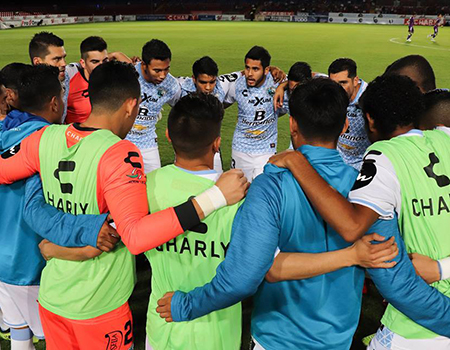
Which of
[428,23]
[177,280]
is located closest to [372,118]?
[177,280]

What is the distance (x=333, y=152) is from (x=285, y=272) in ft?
2.21

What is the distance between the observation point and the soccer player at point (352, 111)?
5.18m

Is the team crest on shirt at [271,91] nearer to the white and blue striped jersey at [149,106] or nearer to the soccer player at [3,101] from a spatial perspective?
the white and blue striped jersey at [149,106]

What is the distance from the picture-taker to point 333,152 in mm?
2014

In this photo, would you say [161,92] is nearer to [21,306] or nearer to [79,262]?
[21,306]

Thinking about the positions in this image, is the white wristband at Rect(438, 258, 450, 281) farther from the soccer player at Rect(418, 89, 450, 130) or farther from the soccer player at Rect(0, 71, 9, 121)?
the soccer player at Rect(0, 71, 9, 121)

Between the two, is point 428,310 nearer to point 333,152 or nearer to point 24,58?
point 333,152

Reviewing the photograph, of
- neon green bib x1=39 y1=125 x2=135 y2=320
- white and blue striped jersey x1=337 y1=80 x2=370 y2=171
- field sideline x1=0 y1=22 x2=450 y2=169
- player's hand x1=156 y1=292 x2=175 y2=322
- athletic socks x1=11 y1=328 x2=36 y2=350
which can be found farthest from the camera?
field sideline x1=0 y1=22 x2=450 y2=169

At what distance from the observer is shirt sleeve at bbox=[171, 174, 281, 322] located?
1806mm

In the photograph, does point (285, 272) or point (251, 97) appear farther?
point (251, 97)

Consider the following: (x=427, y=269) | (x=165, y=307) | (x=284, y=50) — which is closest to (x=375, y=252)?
(x=427, y=269)

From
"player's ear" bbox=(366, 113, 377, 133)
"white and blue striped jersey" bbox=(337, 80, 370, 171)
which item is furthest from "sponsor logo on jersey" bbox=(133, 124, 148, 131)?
"player's ear" bbox=(366, 113, 377, 133)

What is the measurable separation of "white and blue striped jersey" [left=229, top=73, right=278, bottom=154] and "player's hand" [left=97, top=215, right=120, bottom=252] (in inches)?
162

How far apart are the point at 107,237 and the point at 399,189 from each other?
1.64 m
